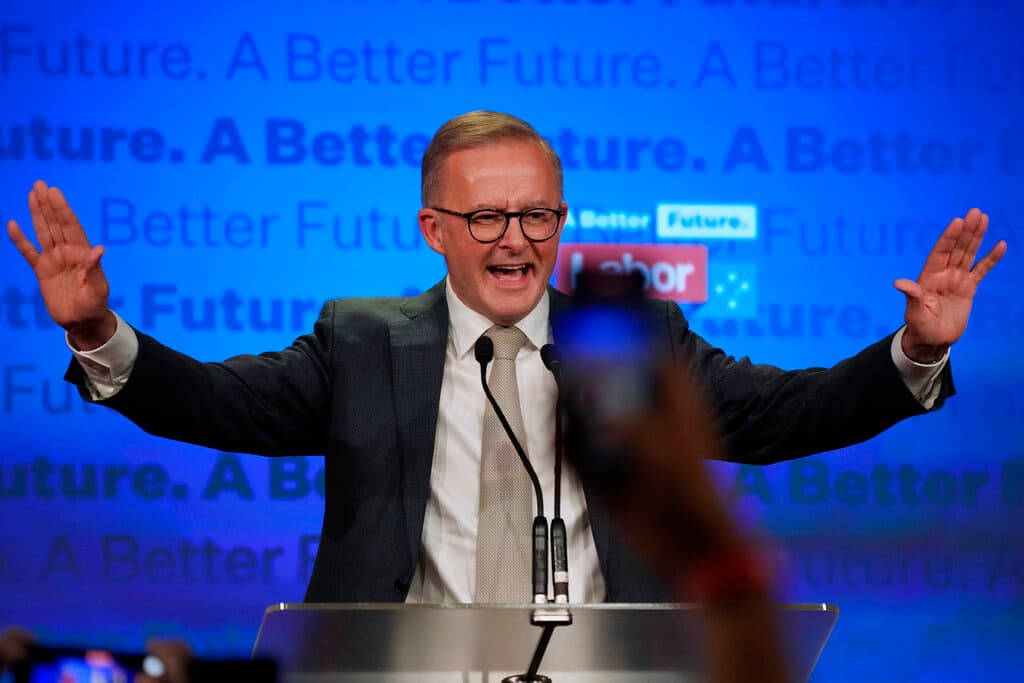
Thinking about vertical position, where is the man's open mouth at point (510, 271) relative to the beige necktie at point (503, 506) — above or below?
above

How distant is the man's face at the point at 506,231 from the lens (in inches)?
109

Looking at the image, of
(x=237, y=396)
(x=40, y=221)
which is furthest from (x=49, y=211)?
(x=237, y=396)

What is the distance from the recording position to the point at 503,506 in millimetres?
2590

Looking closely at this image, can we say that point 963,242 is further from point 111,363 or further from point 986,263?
point 111,363

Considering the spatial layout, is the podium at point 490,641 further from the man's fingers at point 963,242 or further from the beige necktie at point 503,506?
the man's fingers at point 963,242

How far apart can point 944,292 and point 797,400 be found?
417 millimetres

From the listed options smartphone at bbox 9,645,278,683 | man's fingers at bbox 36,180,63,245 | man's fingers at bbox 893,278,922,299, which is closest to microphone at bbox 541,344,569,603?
man's fingers at bbox 893,278,922,299

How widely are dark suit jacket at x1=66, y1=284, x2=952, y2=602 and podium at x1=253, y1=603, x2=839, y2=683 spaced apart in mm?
616

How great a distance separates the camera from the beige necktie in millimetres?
2514

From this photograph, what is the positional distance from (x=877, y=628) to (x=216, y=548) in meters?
2.00

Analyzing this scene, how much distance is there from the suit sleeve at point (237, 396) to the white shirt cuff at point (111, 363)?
13mm

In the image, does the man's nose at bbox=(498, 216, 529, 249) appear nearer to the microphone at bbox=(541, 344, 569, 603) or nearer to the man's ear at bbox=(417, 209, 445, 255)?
the man's ear at bbox=(417, 209, 445, 255)

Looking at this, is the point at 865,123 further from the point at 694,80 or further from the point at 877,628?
the point at 877,628

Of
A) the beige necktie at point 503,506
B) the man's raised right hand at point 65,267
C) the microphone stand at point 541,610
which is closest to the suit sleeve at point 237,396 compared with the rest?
the man's raised right hand at point 65,267
